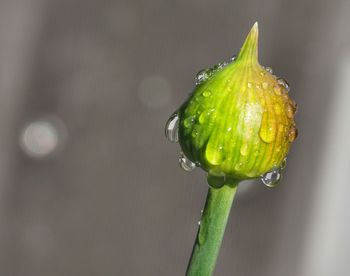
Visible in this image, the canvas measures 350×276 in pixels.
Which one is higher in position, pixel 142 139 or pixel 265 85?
pixel 142 139

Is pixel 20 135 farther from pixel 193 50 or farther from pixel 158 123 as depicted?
pixel 193 50

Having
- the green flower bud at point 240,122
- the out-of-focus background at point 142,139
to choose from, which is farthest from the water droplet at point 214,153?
the out-of-focus background at point 142,139

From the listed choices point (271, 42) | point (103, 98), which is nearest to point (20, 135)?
point (103, 98)

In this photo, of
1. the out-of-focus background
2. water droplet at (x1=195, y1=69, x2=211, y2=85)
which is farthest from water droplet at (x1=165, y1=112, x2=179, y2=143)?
the out-of-focus background

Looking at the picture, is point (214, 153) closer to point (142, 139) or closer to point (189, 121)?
point (189, 121)

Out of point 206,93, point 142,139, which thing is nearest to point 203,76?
point 206,93

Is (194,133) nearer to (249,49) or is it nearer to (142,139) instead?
(249,49)

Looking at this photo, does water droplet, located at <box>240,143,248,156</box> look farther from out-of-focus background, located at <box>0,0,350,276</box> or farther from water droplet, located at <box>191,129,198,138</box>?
out-of-focus background, located at <box>0,0,350,276</box>

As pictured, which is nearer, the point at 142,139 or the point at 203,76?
the point at 203,76
